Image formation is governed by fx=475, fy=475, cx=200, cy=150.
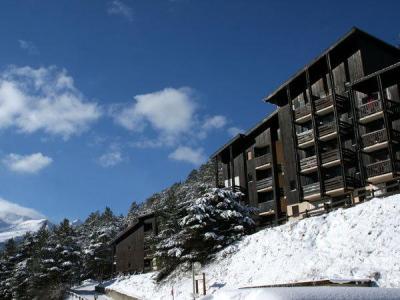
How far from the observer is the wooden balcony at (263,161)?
4944 cm

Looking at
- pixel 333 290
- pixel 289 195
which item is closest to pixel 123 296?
pixel 289 195

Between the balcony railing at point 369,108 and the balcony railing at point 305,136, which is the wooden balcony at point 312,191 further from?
the balcony railing at point 369,108

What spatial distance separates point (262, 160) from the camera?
50.2 meters

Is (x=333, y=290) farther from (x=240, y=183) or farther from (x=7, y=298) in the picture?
(x=7, y=298)

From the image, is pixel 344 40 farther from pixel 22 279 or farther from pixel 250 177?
pixel 22 279

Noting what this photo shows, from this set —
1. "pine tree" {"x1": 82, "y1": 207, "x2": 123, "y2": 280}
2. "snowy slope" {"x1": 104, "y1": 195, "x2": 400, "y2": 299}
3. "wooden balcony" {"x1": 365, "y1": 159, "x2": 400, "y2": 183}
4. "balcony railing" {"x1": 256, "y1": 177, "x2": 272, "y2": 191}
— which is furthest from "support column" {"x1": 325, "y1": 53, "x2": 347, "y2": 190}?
"pine tree" {"x1": 82, "y1": 207, "x2": 123, "y2": 280}

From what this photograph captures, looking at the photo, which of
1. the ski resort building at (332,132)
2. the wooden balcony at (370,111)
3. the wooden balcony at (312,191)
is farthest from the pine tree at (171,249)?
the wooden balcony at (370,111)

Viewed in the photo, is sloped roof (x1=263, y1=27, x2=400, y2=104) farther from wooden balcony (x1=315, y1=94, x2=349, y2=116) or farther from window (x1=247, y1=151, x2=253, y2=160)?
window (x1=247, y1=151, x2=253, y2=160)

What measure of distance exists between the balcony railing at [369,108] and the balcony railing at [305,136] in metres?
5.36

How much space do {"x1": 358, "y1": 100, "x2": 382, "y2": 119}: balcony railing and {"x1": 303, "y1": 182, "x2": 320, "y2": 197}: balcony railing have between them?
717 cm

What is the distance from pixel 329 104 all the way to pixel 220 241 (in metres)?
16.4

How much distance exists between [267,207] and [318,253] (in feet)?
75.9

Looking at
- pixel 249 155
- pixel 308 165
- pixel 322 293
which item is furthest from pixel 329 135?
pixel 322 293

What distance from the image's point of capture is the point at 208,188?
A: 122ft
